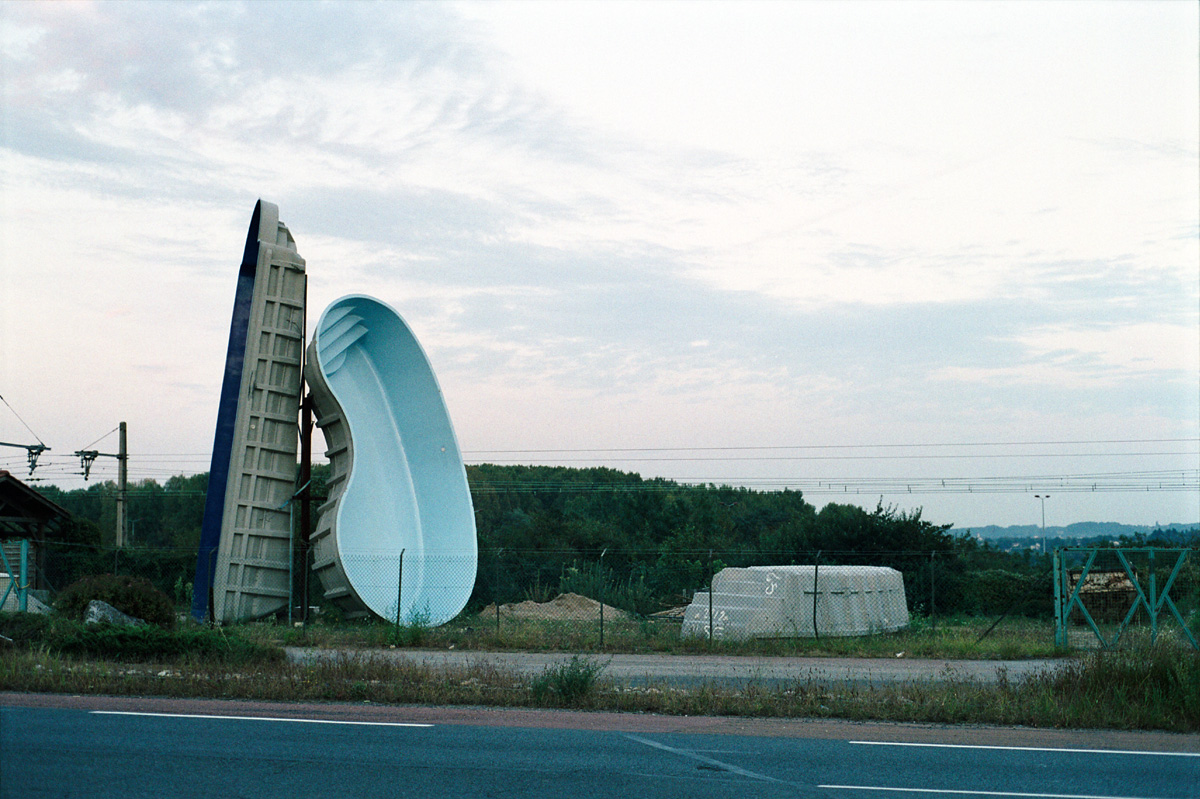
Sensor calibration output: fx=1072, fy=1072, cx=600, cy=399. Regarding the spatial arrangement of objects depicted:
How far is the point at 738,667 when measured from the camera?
19.5 metres

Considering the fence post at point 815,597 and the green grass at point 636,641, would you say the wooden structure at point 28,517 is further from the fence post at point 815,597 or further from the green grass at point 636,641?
the fence post at point 815,597

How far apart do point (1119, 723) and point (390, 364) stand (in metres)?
22.7

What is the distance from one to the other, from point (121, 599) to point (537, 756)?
52.4ft

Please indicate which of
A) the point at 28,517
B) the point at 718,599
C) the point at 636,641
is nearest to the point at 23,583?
the point at 28,517

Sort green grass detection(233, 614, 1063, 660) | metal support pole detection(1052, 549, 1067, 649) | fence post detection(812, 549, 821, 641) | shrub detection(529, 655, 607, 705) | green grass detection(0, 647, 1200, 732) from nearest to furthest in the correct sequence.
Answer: green grass detection(0, 647, 1200, 732) < shrub detection(529, 655, 607, 705) < green grass detection(233, 614, 1063, 660) < metal support pole detection(1052, 549, 1067, 649) < fence post detection(812, 549, 821, 641)

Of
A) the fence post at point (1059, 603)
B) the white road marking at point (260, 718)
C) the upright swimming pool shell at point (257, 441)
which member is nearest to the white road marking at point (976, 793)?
the white road marking at point (260, 718)

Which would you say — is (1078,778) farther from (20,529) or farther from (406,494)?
(20,529)

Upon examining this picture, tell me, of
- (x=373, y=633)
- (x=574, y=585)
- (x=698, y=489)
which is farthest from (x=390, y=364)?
(x=698, y=489)

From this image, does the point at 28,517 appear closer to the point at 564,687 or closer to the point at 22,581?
the point at 22,581

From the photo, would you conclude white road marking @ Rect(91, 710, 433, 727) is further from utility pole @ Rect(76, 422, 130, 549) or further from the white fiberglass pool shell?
utility pole @ Rect(76, 422, 130, 549)

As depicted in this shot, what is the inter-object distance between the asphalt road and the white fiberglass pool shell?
5.33m

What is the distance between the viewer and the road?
8.72 metres

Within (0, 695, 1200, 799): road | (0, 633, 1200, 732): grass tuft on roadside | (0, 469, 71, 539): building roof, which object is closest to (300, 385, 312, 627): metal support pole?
(0, 469, 71, 539): building roof

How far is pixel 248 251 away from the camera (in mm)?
29875
